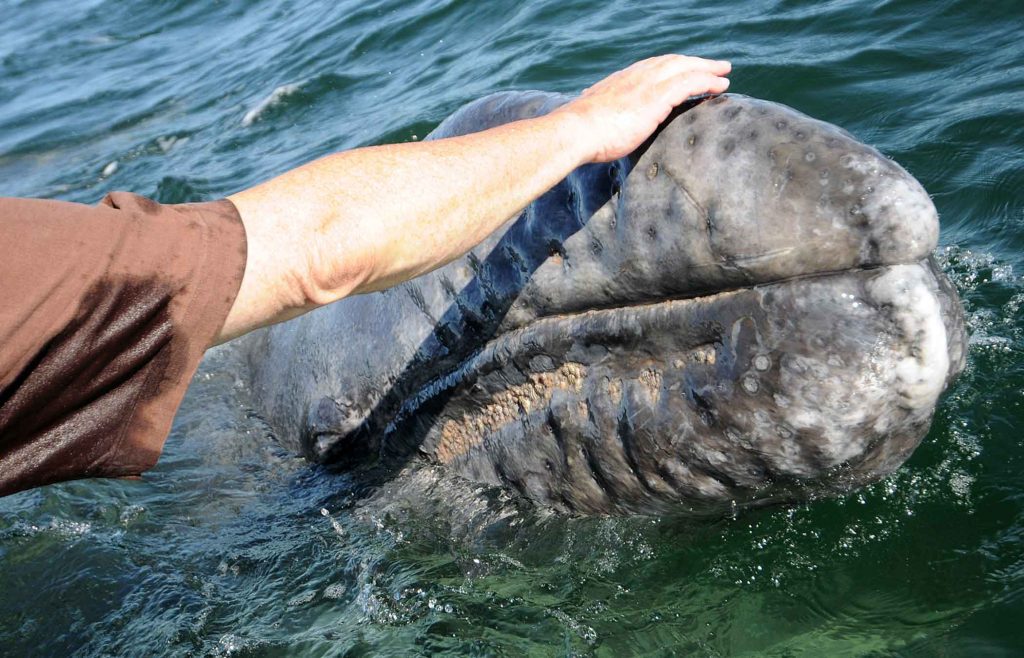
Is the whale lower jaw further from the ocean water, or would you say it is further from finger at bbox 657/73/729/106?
finger at bbox 657/73/729/106

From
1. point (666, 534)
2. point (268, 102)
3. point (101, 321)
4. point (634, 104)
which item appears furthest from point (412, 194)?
point (268, 102)

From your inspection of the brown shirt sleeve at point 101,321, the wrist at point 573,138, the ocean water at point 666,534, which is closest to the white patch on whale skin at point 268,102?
the ocean water at point 666,534

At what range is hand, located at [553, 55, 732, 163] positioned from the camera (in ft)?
10.9

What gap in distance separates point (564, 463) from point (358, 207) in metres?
1.44

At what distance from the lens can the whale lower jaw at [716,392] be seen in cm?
301

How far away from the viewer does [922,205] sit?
2945mm

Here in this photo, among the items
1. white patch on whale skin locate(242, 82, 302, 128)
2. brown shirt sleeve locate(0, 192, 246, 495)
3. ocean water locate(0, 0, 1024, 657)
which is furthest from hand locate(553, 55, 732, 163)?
white patch on whale skin locate(242, 82, 302, 128)

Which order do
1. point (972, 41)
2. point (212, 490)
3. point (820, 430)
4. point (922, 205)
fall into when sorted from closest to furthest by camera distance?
point (922, 205) < point (820, 430) < point (212, 490) < point (972, 41)

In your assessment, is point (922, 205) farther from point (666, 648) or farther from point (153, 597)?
point (153, 597)

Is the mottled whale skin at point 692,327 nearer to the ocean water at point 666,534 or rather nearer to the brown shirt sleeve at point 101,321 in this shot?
the ocean water at point 666,534

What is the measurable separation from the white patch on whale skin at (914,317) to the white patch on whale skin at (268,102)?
402 inches

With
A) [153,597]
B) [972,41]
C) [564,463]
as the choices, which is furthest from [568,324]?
[972,41]

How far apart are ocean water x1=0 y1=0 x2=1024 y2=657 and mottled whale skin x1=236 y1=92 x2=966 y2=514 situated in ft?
1.13

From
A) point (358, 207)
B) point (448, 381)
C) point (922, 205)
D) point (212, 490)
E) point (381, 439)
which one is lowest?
point (212, 490)
